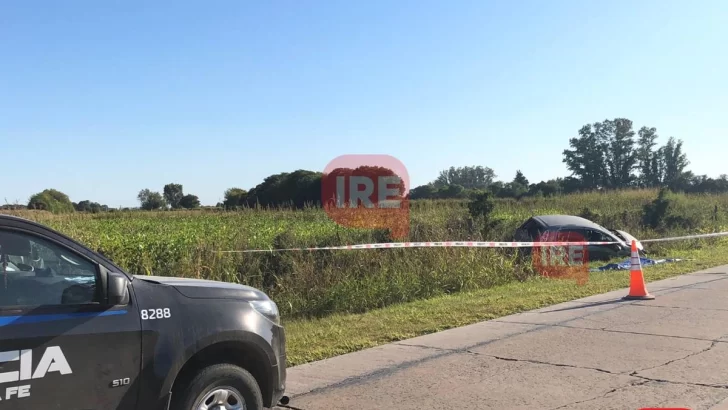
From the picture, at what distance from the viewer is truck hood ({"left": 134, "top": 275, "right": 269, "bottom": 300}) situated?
4406mm

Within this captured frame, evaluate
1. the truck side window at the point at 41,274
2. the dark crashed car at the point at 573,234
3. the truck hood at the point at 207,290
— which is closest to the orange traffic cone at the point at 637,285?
the dark crashed car at the point at 573,234

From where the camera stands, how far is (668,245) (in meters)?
21.3

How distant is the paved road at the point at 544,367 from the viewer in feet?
19.0

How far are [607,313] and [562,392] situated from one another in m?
4.56

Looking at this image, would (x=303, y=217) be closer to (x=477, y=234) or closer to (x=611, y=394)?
(x=477, y=234)

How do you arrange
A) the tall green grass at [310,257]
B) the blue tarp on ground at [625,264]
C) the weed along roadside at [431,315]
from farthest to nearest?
1. the blue tarp on ground at [625,264]
2. the tall green grass at [310,257]
3. the weed along roadside at [431,315]

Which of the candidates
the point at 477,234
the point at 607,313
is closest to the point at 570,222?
the point at 477,234

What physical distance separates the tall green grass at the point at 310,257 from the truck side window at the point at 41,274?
7074 millimetres

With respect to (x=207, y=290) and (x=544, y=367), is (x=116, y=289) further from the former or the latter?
(x=544, y=367)

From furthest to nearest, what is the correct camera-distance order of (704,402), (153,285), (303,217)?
(303,217)
(704,402)
(153,285)

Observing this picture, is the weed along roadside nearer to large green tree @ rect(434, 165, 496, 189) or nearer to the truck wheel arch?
the truck wheel arch

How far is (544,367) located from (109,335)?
15.5 ft

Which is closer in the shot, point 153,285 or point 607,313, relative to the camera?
point 153,285

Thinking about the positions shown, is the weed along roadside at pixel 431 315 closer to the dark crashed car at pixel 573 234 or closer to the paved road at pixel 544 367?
the paved road at pixel 544 367
